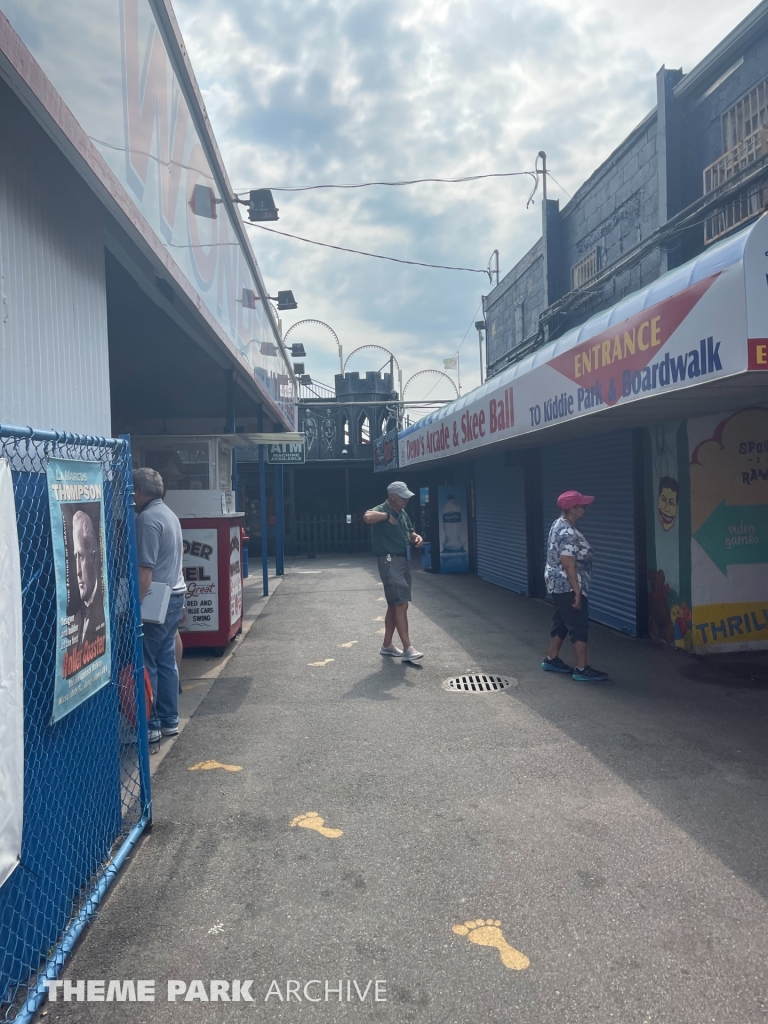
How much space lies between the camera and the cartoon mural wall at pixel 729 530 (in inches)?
285

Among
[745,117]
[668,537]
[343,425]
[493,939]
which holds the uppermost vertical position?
[745,117]

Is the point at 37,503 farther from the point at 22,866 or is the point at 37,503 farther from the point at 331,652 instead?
the point at 331,652

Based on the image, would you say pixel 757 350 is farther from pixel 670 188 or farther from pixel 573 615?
pixel 670 188

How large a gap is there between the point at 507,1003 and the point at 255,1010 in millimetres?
867

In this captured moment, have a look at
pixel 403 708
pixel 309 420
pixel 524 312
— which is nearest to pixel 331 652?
pixel 403 708

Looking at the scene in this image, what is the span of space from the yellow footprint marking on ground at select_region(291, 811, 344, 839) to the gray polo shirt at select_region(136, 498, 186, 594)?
6.46 feet

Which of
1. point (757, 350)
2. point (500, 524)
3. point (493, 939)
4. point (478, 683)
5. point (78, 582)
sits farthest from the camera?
point (500, 524)

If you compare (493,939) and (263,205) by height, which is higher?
(263,205)

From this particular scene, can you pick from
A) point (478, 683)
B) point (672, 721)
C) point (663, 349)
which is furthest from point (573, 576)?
point (663, 349)

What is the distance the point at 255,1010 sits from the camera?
250cm

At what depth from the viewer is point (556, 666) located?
7039 millimetres

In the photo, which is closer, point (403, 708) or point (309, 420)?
point (403, 708)

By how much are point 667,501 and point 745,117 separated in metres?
4.35

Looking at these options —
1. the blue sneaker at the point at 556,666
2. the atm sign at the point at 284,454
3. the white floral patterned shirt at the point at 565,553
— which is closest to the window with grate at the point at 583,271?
the white floral patterned shirt at the point at 565,553
